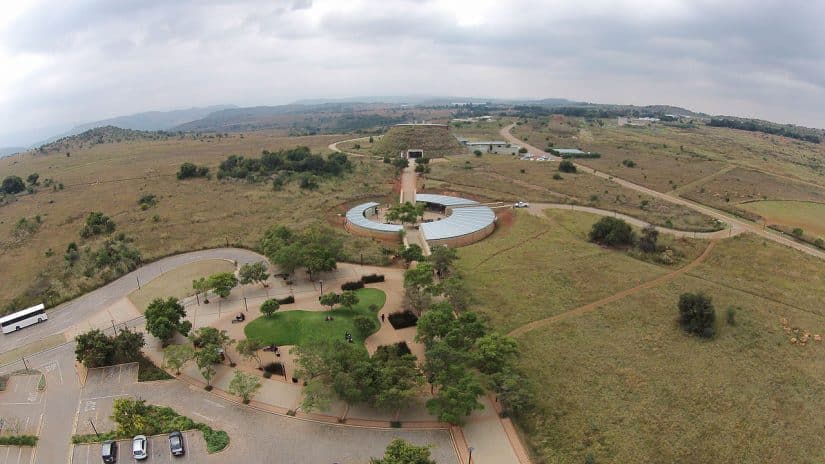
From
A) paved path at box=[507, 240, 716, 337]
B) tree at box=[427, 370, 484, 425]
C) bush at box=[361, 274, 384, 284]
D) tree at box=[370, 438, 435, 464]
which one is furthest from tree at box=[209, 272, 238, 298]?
paved path at box=[507, 240, 716, 337]

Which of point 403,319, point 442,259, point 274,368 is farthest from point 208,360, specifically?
point 442,259

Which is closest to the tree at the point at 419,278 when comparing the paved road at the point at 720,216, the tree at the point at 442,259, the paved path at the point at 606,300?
the tree at the point at 442,259

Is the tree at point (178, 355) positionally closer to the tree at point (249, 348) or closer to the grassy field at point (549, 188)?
the tree at point (249, 348)

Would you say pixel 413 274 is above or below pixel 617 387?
above

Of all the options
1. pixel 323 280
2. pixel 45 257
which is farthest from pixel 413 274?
pixel 45 257

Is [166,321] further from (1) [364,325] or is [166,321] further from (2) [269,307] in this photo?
(1) [364,325]

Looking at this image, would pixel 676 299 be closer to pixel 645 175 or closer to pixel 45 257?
pixel 645 175

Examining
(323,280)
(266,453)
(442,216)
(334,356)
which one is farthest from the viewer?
(442,216)
